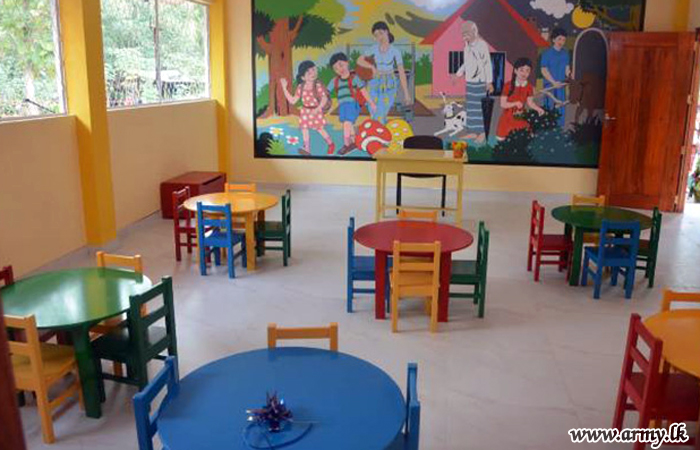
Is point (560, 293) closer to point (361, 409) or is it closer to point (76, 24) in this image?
point (361, 409)

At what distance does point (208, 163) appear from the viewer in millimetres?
9102

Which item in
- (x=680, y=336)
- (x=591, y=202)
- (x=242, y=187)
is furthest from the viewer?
(x=242, y=187)

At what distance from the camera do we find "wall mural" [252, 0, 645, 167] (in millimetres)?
8484

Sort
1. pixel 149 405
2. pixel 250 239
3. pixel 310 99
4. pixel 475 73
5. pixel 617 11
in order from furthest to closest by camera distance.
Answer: pixel 310 99, pixel 475 73, pixel 617 11, pixel 250 239, pixel 149 405

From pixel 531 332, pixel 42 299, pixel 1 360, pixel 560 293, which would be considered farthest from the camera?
pixel 560 293

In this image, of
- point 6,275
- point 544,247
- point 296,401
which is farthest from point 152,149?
point 296,401

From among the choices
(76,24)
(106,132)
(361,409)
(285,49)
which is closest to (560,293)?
(361,409)

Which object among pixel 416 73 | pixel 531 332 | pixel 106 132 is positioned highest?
pixel 416 73

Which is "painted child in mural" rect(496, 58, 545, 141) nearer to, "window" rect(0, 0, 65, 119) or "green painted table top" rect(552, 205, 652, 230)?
"green painted table top" rect(552, 205, 652, 230)

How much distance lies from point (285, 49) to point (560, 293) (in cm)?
570

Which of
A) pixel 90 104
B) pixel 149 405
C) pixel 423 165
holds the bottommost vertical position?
pixel 149 405

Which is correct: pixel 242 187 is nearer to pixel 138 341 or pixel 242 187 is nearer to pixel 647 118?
pixel 138 341

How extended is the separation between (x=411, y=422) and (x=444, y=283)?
2.33 meters

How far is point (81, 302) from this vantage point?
3400mm
